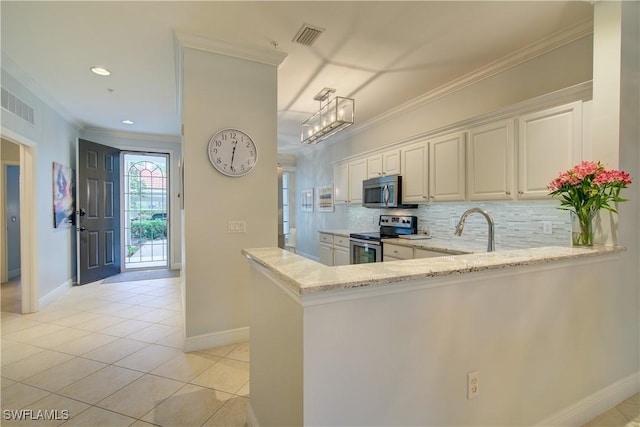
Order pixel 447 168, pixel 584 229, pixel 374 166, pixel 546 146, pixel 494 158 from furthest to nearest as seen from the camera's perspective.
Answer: pixel 374 166 < pixel 447 168 < pixel 494 158 < pixel 546 146 < pixel 584 229

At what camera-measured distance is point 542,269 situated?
1.46 meters

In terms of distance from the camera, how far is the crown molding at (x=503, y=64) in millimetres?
2340

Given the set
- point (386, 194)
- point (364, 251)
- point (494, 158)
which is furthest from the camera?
point (364, 251)

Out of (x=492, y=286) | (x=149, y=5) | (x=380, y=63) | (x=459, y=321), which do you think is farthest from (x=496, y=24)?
(x=149, y=5)

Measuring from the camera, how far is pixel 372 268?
1.14 meters

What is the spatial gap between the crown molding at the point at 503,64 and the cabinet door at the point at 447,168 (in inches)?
25.0

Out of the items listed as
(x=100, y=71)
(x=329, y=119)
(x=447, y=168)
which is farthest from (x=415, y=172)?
(x=100, y=71)

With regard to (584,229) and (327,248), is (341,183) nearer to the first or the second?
(327,248)

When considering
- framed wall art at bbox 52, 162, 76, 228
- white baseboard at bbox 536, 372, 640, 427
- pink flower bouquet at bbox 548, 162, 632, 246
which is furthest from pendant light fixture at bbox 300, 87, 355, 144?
framed wall art at bbox 52, 162, 76, 228

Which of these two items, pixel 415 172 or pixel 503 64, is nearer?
pixel 503 64

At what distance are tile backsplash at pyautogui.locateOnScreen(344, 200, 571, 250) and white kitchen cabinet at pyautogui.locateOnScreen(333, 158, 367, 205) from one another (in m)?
1.08

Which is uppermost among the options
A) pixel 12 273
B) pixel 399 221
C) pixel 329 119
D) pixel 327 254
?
pixel 329 119

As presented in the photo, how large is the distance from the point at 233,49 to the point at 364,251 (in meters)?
2.82

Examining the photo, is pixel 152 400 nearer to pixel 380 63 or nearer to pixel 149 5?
pixel 149 5
